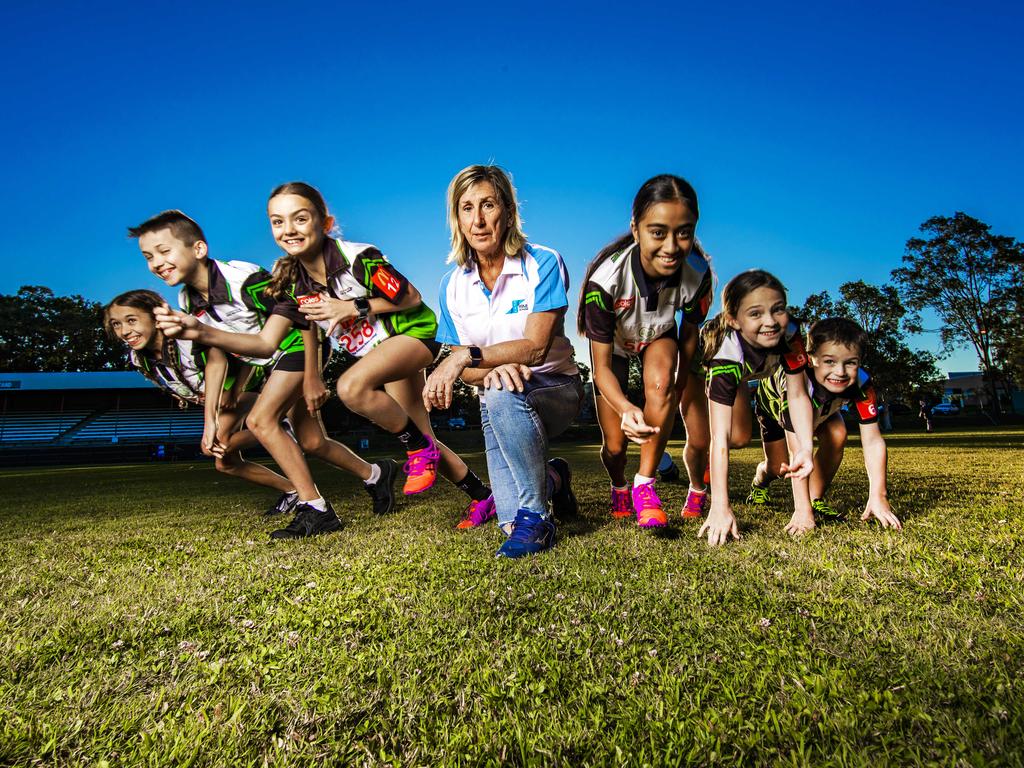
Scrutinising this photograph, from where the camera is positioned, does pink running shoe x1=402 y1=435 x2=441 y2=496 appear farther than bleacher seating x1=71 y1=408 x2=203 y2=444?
No

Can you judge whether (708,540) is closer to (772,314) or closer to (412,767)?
(772,314)

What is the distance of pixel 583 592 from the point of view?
7.91ft

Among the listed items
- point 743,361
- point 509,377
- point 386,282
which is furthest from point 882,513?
point 386,282

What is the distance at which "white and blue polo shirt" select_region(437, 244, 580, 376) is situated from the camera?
148 inches

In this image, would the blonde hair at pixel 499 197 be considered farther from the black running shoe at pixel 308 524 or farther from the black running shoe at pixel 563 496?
the black running shoe at pixel 308 524

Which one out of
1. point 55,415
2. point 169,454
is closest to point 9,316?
point 55,415

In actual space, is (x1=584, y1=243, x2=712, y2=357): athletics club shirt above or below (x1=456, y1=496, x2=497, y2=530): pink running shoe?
above

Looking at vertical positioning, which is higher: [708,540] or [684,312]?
[684,312]

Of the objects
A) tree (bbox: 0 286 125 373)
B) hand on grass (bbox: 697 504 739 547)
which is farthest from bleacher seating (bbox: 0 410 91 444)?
hand on grass (bbox: 697 504 739 547)

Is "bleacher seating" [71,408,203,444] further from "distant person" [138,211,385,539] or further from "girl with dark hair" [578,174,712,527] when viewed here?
"girl with dark hair" [578,174,712,527]

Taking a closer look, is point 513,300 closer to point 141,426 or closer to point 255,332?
point 255,332

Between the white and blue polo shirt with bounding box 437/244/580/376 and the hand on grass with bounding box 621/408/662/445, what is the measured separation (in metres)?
0.74

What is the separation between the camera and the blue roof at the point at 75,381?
3578cm

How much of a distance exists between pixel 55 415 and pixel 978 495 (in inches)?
1970
